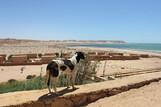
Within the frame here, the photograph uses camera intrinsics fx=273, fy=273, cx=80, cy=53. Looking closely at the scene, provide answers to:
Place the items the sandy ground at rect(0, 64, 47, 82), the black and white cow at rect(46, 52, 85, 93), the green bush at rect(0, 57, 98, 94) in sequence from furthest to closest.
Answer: the sandy ground at rect(0, 64, 47, 82) < the green bush at rect(0, 57, 98, 94) < the black and white cow at rect(46, 52, 85, 93)

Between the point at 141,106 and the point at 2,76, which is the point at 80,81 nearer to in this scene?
the point at 141,106

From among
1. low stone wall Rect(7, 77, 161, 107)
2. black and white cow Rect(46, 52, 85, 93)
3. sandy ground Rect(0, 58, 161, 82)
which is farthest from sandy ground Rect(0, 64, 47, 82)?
low stone wall Rect(7, 77, 161, 107)

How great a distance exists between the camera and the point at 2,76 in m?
17.4

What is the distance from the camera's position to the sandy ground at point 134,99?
7.95 meters

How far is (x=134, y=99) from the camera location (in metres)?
8.35

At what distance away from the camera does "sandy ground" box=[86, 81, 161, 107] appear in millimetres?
7949

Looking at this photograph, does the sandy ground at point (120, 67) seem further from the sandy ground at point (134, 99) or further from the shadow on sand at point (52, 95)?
the shadow on sand at point (52, 95)

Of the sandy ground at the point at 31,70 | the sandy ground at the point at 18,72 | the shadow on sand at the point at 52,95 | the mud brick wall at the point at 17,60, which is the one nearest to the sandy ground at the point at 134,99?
the shadow on sand at the point at 52,95

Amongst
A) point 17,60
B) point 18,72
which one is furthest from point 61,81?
point 17,60

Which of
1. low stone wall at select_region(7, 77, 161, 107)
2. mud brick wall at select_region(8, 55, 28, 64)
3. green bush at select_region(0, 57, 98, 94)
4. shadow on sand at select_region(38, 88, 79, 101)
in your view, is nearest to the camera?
low stone wall at select_region(7, 77, 161, 107)

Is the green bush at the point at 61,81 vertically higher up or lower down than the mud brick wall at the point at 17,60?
higher up

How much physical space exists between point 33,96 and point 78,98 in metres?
1.35

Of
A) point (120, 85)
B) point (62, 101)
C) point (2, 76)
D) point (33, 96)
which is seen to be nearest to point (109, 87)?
point (120, 85)

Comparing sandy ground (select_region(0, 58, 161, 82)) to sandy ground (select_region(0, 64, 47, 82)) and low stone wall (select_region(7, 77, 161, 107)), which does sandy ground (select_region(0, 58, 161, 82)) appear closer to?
sandy ground (select_region(0, 64, 47, 82))
